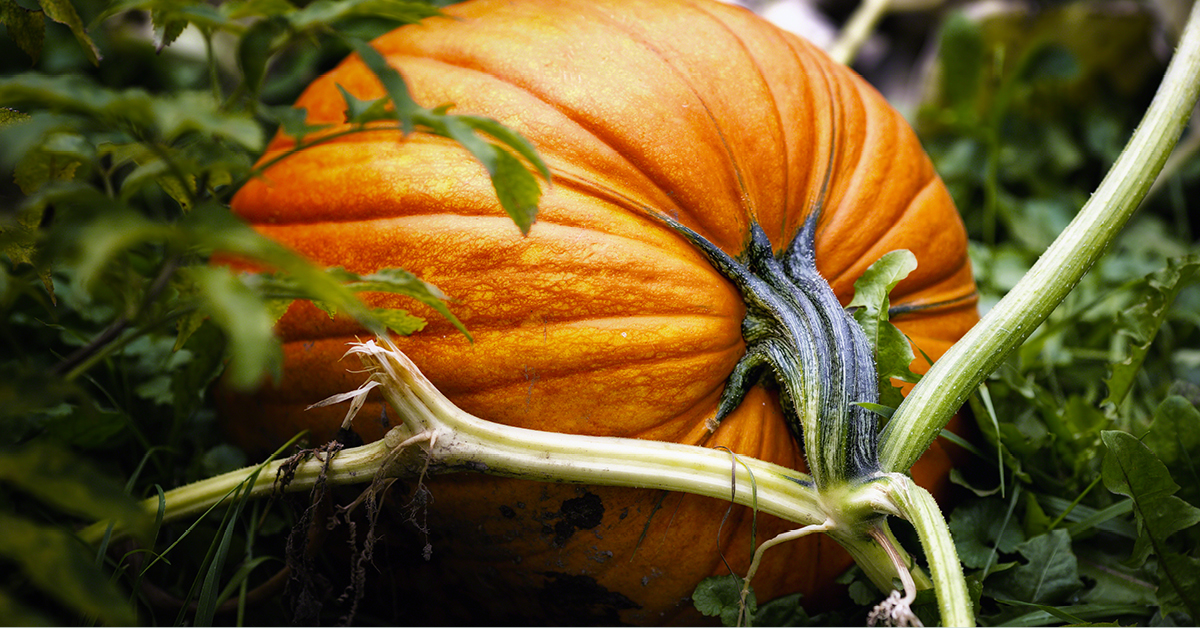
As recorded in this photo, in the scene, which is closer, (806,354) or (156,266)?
(156,266)

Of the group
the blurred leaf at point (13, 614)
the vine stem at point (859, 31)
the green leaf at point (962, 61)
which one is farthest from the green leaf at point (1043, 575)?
the vine stem at point (859, 31)

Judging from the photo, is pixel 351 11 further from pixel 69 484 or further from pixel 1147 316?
pixel 1147 316

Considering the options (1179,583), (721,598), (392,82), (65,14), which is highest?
(392,82)

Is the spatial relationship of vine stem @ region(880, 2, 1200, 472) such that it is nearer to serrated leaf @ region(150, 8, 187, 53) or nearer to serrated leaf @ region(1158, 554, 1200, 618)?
serrated leaf @ region(1158, 554, 1200, 618)

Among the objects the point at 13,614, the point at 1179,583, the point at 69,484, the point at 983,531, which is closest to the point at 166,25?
the point at 69,484

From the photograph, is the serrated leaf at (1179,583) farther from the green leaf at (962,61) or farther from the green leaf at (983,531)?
the green leaf at (962,61)

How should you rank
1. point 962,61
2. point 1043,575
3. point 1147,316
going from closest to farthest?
point 1043,575
point 1147,316
point 962,61

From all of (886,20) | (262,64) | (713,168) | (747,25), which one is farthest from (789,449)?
(886,20)

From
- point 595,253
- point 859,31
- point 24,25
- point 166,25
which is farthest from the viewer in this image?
point 859,31
